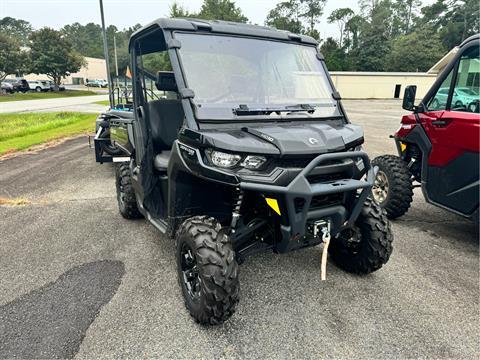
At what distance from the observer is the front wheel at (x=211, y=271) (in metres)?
2.51

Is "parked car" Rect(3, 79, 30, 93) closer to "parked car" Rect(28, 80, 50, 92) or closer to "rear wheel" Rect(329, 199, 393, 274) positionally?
"parked car" Rect(28, 80, 50, 92)

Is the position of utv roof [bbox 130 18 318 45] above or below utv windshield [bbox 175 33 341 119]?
above

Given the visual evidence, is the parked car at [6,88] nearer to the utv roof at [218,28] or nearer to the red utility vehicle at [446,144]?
the utv roof at [218,28]

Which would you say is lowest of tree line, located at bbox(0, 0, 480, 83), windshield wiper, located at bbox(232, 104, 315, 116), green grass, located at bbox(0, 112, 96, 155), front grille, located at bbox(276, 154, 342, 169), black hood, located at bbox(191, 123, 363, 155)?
green grass, located at bbox(0, 112, 96, 155)

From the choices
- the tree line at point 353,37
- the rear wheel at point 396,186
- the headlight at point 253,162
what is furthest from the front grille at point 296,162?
the tree line at point 353,37

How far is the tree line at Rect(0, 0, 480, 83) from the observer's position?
4422cm

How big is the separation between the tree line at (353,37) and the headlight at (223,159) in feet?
79.3

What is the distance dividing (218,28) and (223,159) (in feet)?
4.12

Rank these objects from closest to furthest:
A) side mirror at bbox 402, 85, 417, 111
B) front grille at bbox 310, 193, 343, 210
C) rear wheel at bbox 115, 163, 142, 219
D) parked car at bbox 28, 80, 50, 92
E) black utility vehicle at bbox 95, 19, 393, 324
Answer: black utility vehicle at bbox 95, 19, 393, 324, front grille at bbox 310, 193, 343, 210, side mirror at bbox 402, 85, 417, 111, rear wheel at bbox 115, 163, 142, 219, parked car at bbox 28, 80, 50, 92

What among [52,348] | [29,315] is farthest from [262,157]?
[29,315]

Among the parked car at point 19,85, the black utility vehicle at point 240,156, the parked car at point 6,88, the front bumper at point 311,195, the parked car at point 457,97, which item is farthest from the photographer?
the parked car at point 19,85

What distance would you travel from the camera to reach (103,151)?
692 cm

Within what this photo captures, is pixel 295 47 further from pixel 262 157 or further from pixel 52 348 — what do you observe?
pixel 52 348

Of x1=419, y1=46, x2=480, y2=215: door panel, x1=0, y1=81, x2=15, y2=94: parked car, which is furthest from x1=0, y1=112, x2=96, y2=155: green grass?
x1=0, y1=81, x2=15, y2=94: parked car
